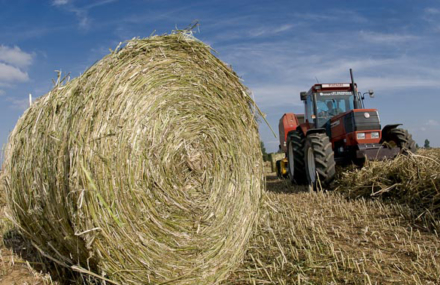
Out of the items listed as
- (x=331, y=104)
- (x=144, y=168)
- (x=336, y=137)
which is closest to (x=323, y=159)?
(x=336, y=137)

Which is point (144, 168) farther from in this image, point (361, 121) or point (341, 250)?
point (361, 121)

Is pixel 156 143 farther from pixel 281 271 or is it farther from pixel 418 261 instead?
pixel 418 261

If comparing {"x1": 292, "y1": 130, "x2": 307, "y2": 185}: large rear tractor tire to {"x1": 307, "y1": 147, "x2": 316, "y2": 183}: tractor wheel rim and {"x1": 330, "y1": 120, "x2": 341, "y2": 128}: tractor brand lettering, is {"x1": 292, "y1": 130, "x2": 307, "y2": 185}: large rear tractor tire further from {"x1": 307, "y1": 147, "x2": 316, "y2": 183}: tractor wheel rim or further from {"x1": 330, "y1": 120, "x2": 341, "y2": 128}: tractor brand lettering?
{"x1": 330, "y1": 120, "x2": 341, "y2": 128}: tractor brand lettering

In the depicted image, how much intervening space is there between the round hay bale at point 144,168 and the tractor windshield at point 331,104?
5.76 m

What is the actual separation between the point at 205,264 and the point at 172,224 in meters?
0.48

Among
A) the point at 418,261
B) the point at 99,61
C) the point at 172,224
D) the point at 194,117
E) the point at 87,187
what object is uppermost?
the point at 99,61

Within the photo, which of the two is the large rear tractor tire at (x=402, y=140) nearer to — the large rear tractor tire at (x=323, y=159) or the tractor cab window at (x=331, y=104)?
the large rear tractor tire at (x=323, y=159)

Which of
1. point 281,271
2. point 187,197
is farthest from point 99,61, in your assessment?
point 281,271

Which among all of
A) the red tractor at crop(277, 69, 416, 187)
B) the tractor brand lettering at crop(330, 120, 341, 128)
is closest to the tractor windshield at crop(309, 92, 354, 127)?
the red tractor at crop(277, 69, 416, 187)

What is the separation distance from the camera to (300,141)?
891 centimetres

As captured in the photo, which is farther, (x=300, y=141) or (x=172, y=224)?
(x=300, y=141)

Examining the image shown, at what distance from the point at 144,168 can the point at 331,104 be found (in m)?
7.18

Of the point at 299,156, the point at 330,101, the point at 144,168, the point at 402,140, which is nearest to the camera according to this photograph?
the point at 144,168

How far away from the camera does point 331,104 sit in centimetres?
935
